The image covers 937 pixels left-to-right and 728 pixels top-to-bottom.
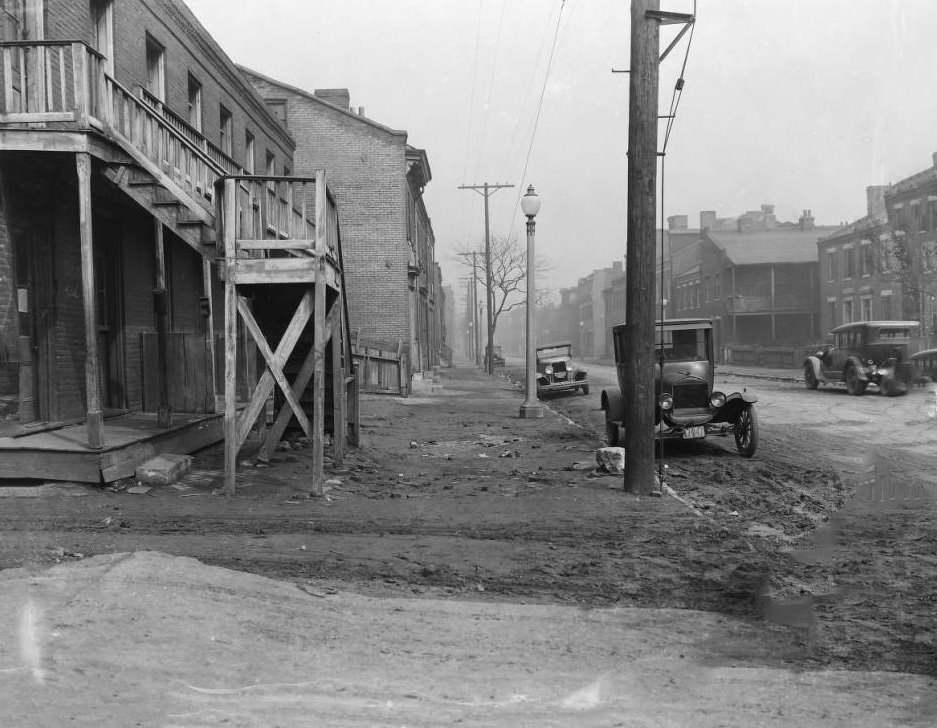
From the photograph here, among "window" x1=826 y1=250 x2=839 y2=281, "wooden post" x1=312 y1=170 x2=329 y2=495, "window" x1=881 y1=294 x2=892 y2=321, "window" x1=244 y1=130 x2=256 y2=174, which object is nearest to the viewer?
"wooden post" x1=312 y1=170 x2=329 y2=495

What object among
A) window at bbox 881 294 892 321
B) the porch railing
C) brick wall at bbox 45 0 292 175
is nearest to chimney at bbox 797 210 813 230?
window at bbox 881 294 892 321

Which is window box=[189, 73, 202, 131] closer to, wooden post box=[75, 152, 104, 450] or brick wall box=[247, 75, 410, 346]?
wooden post box=[75, 152, 104, 450]

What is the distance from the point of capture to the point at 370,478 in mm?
9656

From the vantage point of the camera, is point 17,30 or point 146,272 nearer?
point 17,30

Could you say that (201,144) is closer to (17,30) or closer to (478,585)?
(17,30)

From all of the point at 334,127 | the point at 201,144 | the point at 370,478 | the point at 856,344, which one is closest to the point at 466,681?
the point at 370,478

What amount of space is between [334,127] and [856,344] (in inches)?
717

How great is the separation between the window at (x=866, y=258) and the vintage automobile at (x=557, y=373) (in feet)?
47.7

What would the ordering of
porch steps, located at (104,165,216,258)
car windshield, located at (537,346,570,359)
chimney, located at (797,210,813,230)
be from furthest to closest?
chimney, located at (797,210,813,230) < car windshield, located at (537,346,570,359) < porch steps, located at (104,165,216,258)

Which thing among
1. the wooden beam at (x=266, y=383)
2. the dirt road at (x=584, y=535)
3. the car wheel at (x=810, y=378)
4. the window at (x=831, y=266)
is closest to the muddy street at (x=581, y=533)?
the dirt road at (x=584, y=535)

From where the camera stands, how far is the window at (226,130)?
1847cm

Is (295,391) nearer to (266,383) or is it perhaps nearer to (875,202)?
(266,383)

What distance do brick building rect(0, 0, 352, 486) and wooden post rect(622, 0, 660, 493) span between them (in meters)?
4.00

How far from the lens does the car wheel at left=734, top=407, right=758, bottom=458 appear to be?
450 inches
